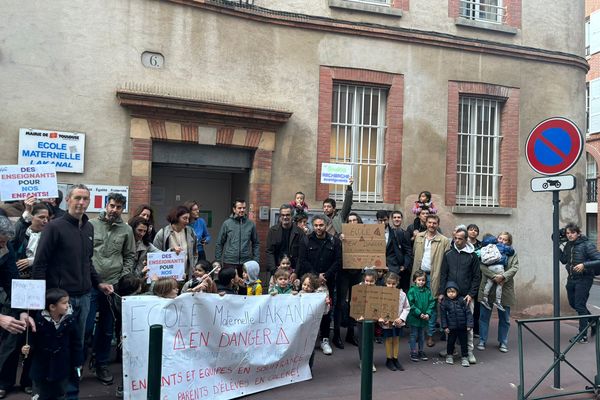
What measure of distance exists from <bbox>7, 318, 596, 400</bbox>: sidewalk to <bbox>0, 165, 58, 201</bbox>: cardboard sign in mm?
2286

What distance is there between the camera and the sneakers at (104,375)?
5.60 metres

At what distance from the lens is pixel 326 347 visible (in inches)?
282

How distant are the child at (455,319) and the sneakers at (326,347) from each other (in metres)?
1.63

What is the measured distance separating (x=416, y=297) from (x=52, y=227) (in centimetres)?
475

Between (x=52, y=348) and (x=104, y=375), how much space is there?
1.47 meters

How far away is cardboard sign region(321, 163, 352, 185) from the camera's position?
30.0 feet

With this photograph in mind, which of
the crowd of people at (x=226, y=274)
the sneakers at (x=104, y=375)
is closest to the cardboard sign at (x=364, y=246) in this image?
the crowd of people at (x=226, y=274)

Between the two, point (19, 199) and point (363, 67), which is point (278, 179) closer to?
point (363, 67)

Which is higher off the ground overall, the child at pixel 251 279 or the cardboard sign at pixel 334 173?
the cardboard sign at pixel 334 173

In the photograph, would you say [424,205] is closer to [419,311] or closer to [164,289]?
[419,311]

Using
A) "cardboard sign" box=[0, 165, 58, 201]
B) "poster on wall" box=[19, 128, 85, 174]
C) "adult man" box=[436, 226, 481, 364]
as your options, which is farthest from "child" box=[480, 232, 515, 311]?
"poster on wall" box=[19, 128, 85, 174]

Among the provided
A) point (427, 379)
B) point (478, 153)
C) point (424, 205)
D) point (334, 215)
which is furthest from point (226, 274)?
point (478, 153)

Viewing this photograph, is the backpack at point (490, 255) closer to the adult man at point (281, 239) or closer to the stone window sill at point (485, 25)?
the adult man at point (281, 239)

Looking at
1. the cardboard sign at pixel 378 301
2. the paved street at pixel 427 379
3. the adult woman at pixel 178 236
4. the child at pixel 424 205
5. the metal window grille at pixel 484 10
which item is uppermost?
the metal window grille at pixel 484 10
